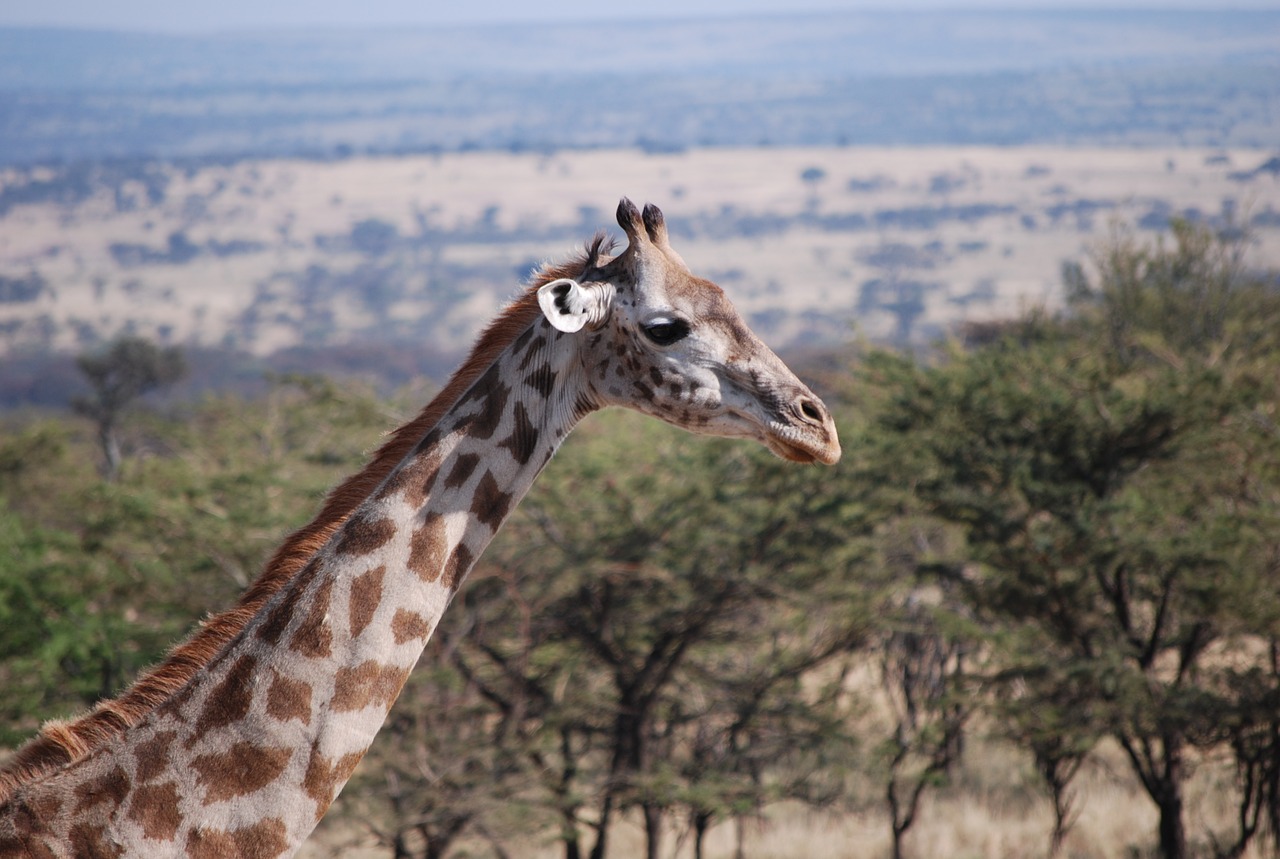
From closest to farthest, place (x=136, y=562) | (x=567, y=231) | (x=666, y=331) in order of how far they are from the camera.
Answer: (x=666, y=331)
(x=136, y=562)
(x=567, y=231)

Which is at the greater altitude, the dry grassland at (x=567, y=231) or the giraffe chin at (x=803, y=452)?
the dry grassland at (x=567, y=231)

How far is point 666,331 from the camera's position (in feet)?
11.0

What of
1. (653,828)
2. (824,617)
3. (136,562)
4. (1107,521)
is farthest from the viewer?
(824,617)

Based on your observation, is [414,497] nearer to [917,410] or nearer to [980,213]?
[917,410]

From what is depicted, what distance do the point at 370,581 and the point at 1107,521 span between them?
8930mm

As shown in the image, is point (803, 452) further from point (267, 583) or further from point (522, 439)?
point (267, 583)

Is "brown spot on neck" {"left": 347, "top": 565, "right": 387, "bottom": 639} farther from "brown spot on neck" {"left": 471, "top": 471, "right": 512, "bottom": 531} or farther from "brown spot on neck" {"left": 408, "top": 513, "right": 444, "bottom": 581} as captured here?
"brown spot on neck" {"left": 471, "top": 471, "right": 512, "bottom": 531}

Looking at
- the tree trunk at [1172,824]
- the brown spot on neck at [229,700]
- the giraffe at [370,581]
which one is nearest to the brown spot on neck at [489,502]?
the giraffe at [370,581]

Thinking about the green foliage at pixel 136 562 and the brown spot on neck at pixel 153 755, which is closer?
the brown spot on neck at pixel 153 755

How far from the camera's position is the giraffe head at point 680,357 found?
3293mm

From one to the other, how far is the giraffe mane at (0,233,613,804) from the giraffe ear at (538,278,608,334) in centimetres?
20

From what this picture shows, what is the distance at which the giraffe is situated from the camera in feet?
10.3

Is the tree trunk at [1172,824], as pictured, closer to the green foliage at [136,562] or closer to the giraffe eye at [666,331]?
the green foliage at [136,562]

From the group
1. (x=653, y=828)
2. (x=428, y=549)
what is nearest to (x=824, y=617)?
(x=653, y=828)
